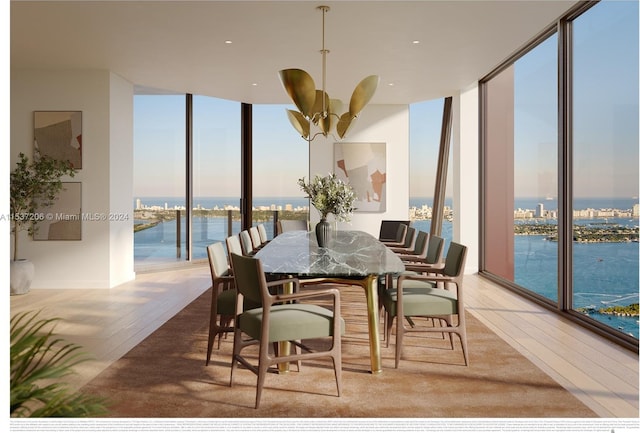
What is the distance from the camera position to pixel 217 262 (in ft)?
13.4

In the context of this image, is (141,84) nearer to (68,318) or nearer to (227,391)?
(68,318)

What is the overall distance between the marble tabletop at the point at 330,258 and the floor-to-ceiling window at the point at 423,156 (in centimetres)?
484

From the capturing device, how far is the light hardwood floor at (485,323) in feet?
11.7

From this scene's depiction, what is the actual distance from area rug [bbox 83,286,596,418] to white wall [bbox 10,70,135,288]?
331cm

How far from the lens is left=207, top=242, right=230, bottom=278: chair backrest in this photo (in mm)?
3994

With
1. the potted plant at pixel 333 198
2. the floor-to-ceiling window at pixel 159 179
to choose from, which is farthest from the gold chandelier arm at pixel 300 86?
the floor-to-ceiling window at pixel 159 179

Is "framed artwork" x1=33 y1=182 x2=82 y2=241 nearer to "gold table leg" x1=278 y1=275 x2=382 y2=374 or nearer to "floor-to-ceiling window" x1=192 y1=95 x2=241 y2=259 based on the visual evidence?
"floor-to-ceiling window" x1=192 y1=95 x2=241 y2=259

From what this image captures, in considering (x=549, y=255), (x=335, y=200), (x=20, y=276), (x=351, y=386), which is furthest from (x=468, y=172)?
(x=20, y=276)

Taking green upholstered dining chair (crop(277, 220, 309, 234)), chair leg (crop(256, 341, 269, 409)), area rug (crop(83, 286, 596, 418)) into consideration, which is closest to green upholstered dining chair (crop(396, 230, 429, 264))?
area rug (crop(83, 286, 596, 418))

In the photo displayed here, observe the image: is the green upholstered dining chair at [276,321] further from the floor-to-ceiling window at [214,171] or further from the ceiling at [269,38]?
the floor-to-ceiling window at [214,171]

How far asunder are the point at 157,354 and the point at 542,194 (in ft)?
14.9
